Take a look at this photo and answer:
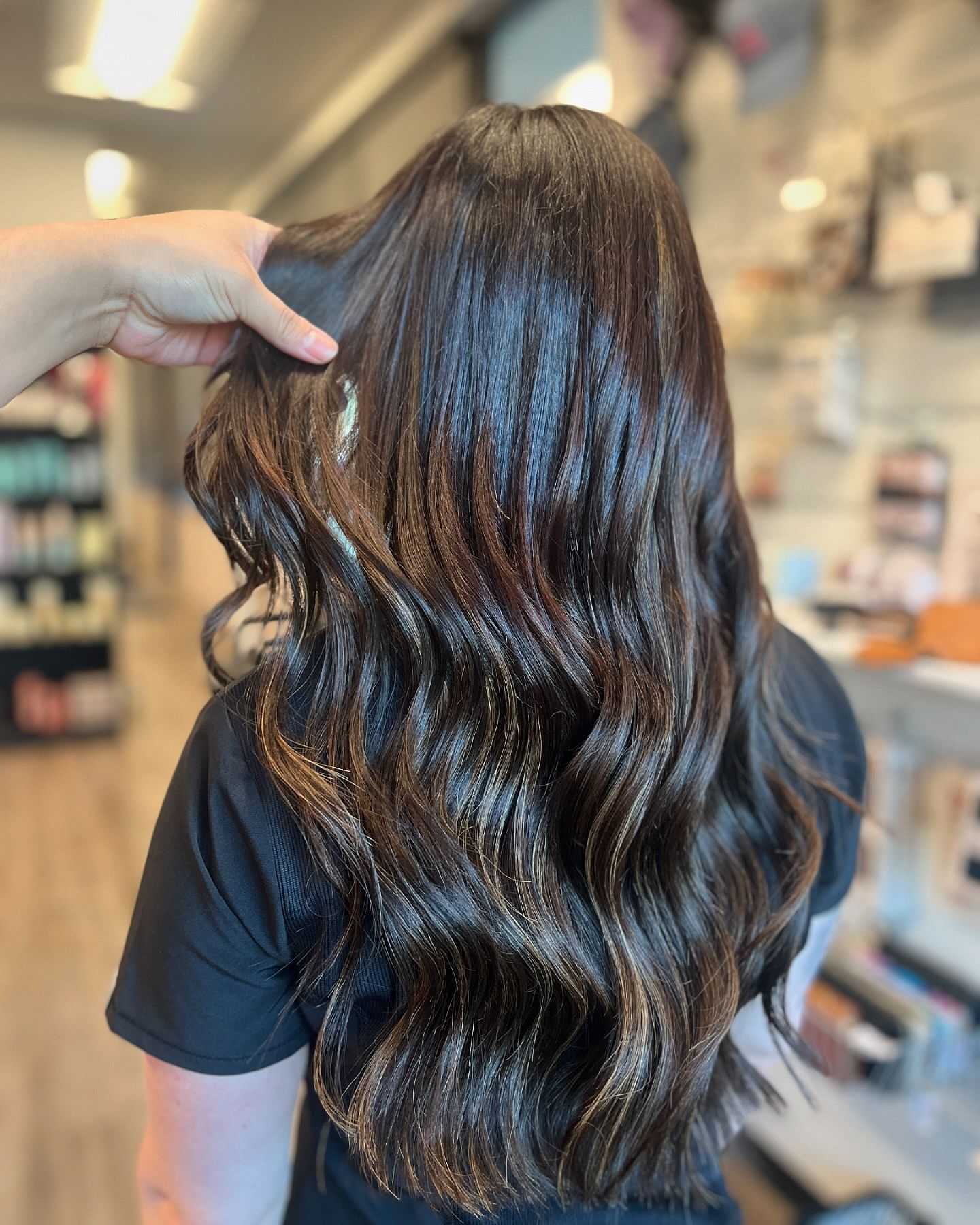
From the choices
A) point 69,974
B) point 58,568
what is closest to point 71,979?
point 69,974

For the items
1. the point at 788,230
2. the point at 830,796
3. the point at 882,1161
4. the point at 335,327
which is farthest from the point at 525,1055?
the point at 788,230

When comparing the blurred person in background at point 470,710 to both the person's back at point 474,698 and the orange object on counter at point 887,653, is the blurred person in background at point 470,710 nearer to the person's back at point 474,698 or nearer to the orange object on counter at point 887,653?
the person's back at point 474,698

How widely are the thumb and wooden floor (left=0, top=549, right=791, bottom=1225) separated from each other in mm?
263

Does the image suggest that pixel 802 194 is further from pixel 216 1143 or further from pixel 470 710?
pixel 216 1143

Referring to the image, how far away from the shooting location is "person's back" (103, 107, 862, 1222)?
1.72 feet

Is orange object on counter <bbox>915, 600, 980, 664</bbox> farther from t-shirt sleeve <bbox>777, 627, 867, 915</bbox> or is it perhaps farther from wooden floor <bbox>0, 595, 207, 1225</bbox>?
wooden floor <bbox>0, 595, 207, 1225</bbox>

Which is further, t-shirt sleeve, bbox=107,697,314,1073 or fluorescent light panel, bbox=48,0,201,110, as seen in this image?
fluorescent light panel, bbox=48,0,201,110

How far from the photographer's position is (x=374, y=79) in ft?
8.50

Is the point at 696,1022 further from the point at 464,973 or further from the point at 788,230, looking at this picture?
the point at 788,230

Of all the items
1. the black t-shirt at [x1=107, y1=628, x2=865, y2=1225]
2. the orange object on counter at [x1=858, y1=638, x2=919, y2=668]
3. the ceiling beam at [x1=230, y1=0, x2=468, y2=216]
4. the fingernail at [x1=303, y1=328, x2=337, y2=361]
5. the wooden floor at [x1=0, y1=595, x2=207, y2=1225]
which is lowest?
the wooden floor at [x1=0, y1=595, x2=207, y2=1225]

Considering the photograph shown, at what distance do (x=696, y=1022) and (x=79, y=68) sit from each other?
3.97 ft

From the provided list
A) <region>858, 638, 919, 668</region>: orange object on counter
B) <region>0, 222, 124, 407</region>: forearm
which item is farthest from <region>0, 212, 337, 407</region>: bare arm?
<region>858, 638, 919, 668</region>: orange object on counter

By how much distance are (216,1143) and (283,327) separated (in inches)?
21.6

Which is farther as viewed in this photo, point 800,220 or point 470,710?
point 800,220
